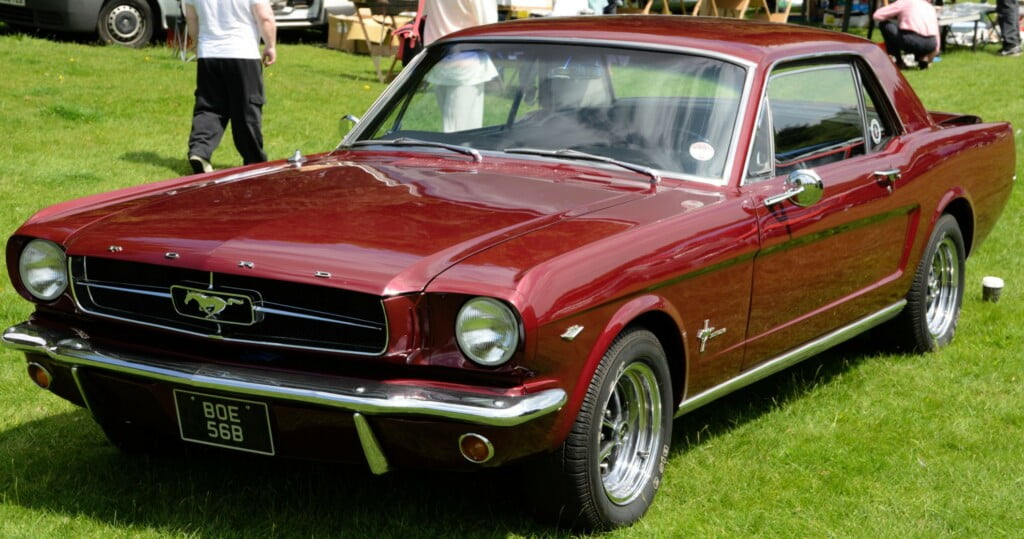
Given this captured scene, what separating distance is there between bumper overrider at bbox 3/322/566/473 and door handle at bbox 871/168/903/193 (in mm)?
2320

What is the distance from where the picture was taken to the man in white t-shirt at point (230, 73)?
9602mm

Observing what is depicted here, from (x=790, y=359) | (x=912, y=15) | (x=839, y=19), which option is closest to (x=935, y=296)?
(x=790, y=359)

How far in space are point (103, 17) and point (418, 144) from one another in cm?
1192

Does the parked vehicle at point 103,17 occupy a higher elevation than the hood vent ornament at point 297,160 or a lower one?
lower

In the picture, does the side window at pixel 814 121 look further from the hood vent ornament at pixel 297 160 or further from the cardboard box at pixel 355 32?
the cardboard box at pixel 355 32

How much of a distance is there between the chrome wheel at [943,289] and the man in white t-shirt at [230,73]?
5.04m

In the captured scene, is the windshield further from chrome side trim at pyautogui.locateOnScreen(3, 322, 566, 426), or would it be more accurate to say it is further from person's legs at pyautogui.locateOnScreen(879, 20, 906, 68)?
person's legs at pyautogui.locateOnScreen(879, 20, 906, 68)

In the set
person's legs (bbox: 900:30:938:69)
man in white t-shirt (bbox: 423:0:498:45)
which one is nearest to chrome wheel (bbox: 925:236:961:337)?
man in white t-shirt (bbox: 423:0:498:45)

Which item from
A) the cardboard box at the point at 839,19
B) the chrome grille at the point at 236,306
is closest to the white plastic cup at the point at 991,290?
the chrome grille at the point at 236,306

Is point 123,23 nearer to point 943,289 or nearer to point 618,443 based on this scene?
point 943,289

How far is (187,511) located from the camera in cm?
423

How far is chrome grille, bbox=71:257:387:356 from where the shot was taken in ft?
12.2

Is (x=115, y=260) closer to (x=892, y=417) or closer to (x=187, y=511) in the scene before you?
(x=187, y=511)

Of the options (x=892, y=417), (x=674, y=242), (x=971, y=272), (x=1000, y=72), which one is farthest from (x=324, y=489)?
(x=1000, y=72)
